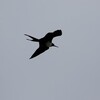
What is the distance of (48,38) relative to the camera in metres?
27.7

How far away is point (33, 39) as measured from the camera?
89.6 feet

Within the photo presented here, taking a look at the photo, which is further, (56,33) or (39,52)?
(39,52)

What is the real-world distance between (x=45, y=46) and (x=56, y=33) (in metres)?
2.04

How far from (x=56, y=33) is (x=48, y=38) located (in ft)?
2.80

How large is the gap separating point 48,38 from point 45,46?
1.34 meters

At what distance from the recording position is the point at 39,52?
29.3 meters

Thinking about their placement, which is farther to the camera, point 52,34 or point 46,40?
point 46,40

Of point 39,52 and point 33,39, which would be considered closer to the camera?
point 33,39

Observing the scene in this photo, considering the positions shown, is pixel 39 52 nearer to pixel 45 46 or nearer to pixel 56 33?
pixel 45 46

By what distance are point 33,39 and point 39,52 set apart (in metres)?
2.37

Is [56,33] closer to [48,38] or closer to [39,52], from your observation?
[48,38]

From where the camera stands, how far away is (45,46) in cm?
2880

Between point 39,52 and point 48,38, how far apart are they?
2217mm

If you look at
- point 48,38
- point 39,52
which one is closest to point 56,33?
point 48,38
